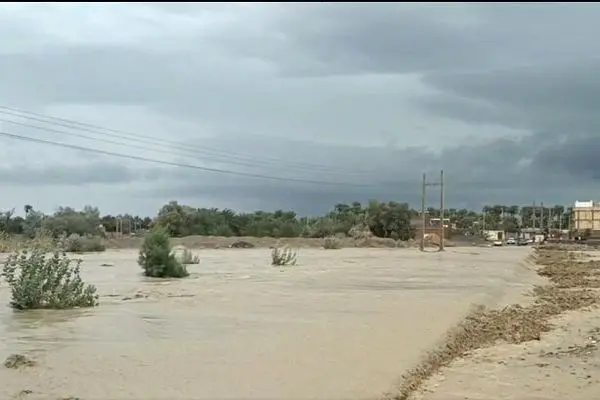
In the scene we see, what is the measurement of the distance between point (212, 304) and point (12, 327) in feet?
19.9

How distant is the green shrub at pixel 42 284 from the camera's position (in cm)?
2031

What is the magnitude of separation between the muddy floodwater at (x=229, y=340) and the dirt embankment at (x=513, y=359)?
0.46 meters

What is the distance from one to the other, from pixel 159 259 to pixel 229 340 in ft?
67.1

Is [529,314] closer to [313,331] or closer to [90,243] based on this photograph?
[313,331]

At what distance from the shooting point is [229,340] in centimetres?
1489

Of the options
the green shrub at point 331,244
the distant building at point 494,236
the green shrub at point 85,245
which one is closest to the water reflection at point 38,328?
the green shrub at point 85,245

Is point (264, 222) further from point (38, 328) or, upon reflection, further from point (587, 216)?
point (38, 328)

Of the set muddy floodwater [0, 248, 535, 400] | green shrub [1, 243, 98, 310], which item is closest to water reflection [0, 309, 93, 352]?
muddy floodwater [0, 248, 535, 400]

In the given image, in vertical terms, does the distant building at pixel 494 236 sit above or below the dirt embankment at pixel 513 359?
above

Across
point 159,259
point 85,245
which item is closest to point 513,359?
point 159,259

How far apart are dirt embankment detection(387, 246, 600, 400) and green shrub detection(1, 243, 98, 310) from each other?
932 cm

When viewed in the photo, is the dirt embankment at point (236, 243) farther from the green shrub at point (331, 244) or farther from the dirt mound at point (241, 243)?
the green shrub at point (331, 244)

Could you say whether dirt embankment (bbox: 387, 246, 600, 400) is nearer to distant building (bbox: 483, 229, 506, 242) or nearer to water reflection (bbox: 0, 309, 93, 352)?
water reflection (bbox: 0, 309, 93, 352)

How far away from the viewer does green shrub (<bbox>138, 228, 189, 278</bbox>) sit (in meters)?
34.4
